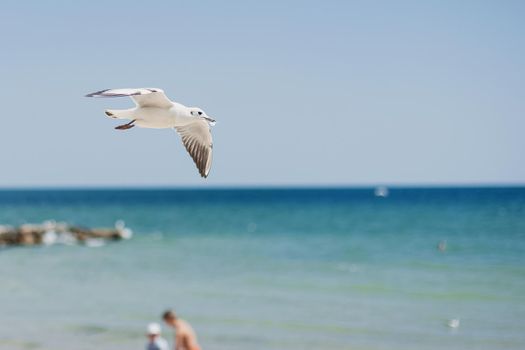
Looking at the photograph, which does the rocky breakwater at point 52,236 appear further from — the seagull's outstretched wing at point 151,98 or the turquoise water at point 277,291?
the seagull's outstretched wing at point 151,98

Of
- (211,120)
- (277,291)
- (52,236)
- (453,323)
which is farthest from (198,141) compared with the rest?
(52,236)

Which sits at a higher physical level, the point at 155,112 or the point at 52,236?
the point at 52,236

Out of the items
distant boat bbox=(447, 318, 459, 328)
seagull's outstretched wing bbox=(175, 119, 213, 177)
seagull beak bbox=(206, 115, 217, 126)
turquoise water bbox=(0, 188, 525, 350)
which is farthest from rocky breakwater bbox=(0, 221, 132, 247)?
seagull beak bbox=(206, 115, 217, 126)

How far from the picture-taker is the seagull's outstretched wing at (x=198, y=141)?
937 cm

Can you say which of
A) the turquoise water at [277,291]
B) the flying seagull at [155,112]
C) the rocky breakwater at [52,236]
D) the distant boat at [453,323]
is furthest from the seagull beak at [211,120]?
the rocky breakwater at [52,236]

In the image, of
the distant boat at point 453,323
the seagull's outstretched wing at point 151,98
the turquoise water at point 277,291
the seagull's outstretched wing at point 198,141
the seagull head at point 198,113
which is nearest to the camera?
the seagull's outstretched wing at point 151,98

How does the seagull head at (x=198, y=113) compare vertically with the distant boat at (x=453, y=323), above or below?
above

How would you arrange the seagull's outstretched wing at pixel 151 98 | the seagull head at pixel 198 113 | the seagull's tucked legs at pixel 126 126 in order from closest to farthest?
the seagull's tucked legs at pixel 126 126, the seagull's outstretched wing at pixel 151 98, the seagull head at pixel 198 113

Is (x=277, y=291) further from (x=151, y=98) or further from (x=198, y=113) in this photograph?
(x=151, y=98)

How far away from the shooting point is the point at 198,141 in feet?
31.0

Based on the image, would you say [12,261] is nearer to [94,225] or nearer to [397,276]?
[397,276]

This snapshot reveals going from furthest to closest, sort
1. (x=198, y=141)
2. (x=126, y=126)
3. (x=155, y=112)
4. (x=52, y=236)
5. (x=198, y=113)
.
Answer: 1. (x=52, y=236)
2. (x=198, y=141)
3. (x=198, y=113)
4. (x=155, y=112)
5. (x=126, y=126)

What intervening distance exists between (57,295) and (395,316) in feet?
32.1

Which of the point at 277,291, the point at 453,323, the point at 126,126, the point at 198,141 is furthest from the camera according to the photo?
the point at 277,291
